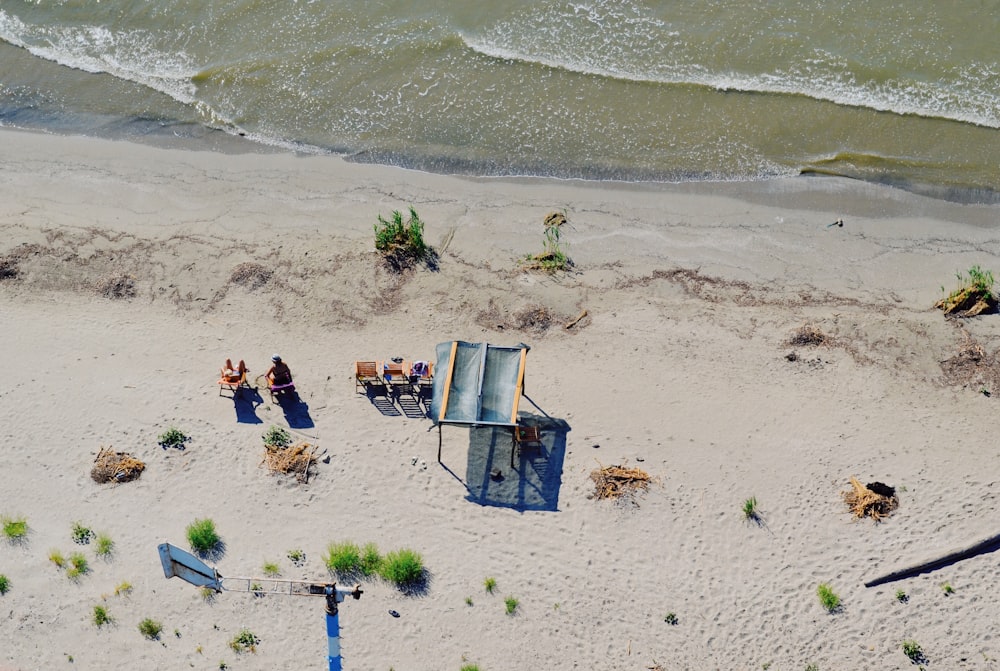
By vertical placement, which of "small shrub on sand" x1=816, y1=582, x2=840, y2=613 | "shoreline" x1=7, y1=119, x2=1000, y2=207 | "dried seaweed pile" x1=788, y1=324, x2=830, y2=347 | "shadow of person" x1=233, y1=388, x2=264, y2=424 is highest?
"shoreline" x1=7, y1=119, x2=1000, y2=207

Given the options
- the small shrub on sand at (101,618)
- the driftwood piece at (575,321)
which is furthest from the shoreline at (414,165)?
the small shrub on sand at (101,618)

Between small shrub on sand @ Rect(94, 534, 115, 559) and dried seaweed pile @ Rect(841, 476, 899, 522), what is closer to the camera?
small shrub on sand @ Rect(94, 534, 115, 559)

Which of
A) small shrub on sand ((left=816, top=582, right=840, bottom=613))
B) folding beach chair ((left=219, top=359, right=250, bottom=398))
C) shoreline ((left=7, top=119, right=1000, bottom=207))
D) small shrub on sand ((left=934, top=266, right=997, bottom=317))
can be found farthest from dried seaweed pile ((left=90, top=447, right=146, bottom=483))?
small shrub on sand ((left=934, top=266, right=997, bottom=317))

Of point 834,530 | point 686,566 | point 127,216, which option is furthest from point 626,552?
point 127,216

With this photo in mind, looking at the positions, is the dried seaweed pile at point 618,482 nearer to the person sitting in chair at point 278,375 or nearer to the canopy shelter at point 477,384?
the canopy shelter at point 477,384

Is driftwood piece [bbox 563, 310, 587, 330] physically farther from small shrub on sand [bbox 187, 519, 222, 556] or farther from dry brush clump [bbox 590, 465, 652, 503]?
small shrub on sand [bbox 187, 519, 222, 556]
